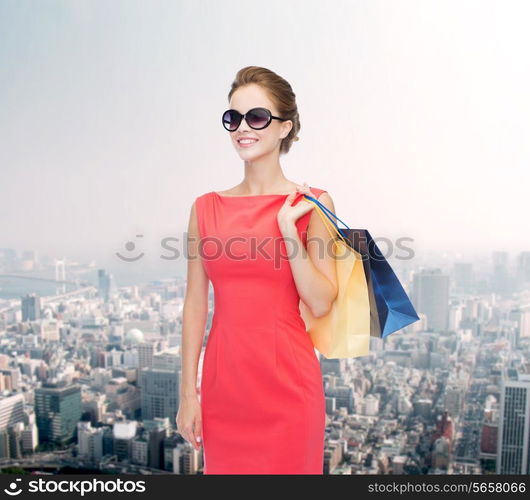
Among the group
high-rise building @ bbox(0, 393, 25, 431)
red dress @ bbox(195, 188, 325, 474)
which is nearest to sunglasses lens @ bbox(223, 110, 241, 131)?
red dress @ bbox(195, 188, 325, 474)

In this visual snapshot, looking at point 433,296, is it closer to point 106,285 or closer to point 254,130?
point 106,285

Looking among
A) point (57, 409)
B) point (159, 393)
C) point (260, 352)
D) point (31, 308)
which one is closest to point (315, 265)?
point (260, 352)

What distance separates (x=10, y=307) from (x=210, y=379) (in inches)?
A: 168

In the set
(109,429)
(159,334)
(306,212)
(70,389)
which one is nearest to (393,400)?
(159,334)

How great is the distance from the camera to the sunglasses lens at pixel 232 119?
58.2 inches

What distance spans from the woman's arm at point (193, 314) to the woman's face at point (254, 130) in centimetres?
22

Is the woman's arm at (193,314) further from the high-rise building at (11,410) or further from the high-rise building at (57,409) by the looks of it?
the high-rise building at (11,410)

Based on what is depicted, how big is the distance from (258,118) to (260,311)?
489 millimetres

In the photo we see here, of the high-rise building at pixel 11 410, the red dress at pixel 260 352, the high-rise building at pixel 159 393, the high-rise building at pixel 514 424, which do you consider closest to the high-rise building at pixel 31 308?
the high-rise building at pixel 11 410

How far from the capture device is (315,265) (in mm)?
1450

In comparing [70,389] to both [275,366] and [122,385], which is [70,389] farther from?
[275,366]

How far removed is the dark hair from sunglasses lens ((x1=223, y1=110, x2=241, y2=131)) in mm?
65

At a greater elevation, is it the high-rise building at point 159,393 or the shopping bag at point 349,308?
the shopping bag at point 349,308

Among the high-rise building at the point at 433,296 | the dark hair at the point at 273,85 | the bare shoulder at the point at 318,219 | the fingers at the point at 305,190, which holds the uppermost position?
the dark hair at the point at 273,85
